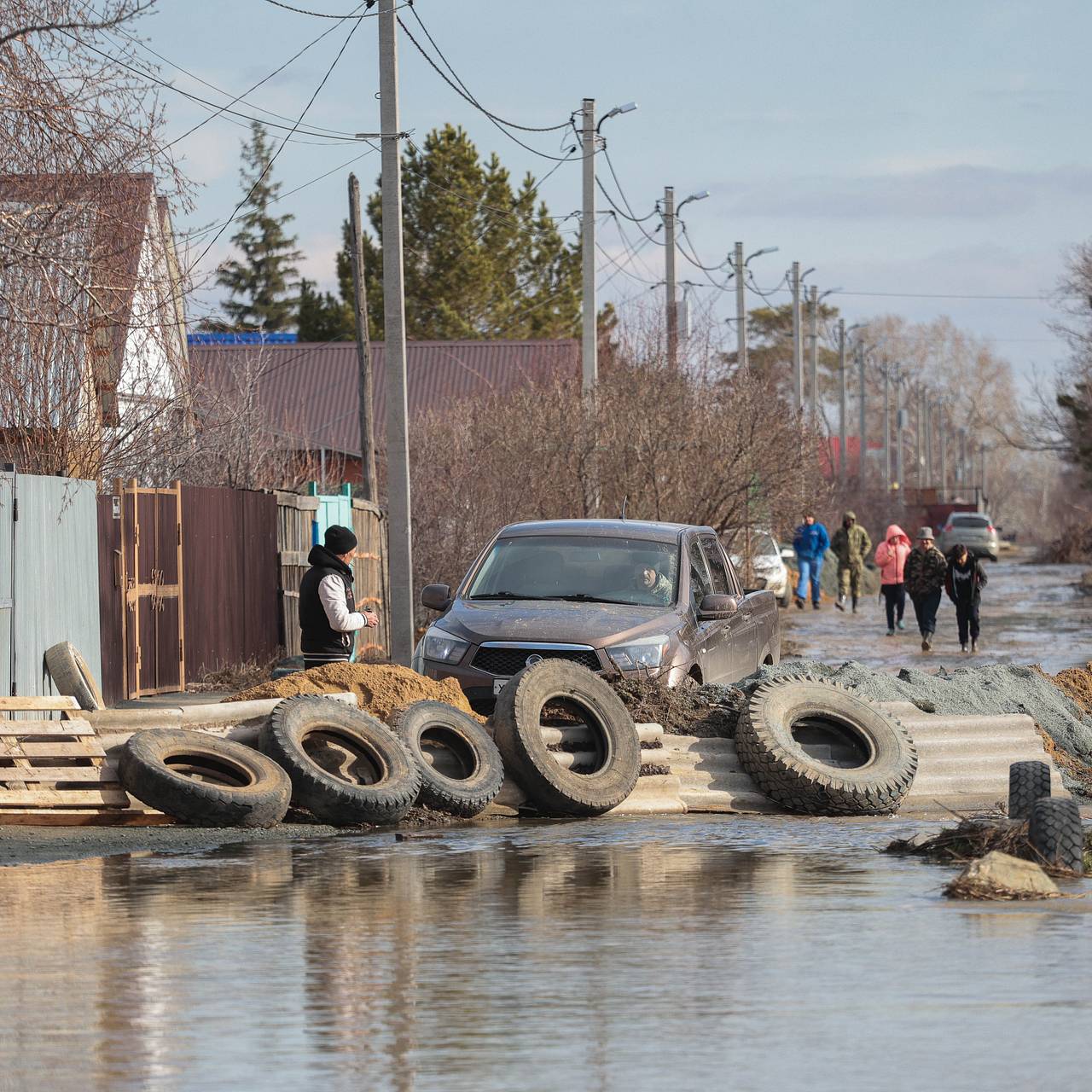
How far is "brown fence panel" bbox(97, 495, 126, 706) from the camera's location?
19.1m

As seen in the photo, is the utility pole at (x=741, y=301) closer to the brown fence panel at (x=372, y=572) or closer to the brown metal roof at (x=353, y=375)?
the brown metal roof at (x=353, y=375)

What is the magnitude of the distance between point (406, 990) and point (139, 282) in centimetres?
949

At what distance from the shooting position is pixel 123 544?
19.7 m

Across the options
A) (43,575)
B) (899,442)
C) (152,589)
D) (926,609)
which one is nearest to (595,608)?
(43,575)

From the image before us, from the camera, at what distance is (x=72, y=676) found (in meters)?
14.8

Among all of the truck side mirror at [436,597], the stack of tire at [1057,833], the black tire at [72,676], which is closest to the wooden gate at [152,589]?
the black tire at [72,676]

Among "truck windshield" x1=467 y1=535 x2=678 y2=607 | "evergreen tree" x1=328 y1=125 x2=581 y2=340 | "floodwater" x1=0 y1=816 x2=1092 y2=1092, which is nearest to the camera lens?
"floodwater" x1=0 y1=816 x2=1092 y2=1092

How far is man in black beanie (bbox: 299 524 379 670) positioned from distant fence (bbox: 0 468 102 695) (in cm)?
218

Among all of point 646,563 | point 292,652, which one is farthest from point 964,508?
point 646,563

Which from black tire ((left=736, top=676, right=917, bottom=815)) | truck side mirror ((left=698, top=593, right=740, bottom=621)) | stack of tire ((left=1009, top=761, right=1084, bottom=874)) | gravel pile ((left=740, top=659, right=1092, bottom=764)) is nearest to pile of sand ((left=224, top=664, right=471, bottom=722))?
black tire ((left=736, top=676, right=917, bottom=815))

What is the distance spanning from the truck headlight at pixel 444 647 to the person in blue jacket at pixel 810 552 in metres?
24.7

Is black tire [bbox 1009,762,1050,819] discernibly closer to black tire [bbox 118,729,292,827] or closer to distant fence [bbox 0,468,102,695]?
black tire [bbox 118,729,292,827]

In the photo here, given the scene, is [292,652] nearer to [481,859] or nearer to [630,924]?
[481,859]

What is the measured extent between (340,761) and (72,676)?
2578 mm
